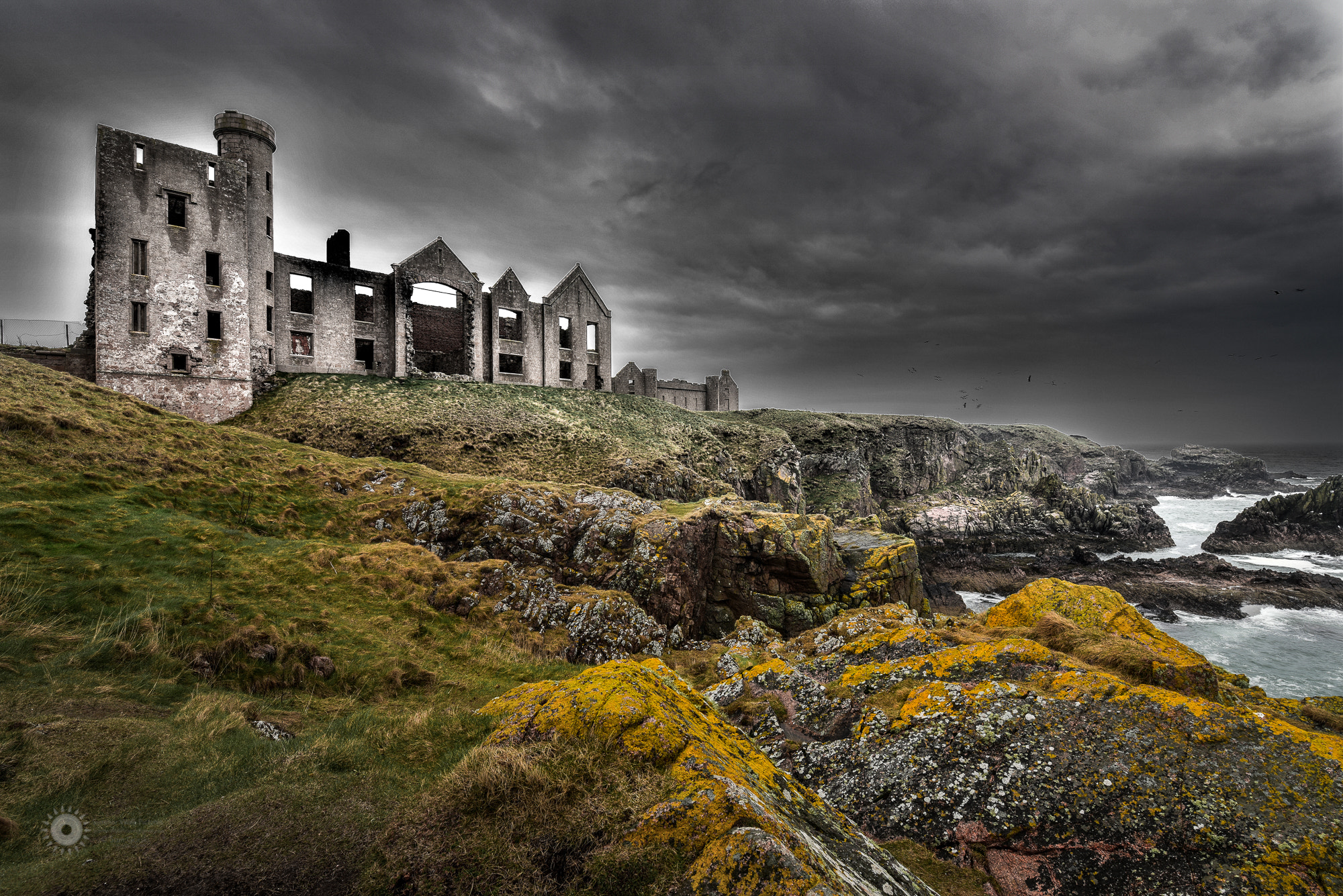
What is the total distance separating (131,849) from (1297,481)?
628 ft

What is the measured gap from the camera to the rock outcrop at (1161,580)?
36375 millimetres

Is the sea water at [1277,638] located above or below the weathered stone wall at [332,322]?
below

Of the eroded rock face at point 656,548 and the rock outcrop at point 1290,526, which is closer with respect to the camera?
the eroded rock face at point 656,548

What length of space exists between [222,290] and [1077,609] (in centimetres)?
4087

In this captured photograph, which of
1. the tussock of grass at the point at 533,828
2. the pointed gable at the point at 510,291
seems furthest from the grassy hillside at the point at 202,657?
the pointed gable at the point at 510,291

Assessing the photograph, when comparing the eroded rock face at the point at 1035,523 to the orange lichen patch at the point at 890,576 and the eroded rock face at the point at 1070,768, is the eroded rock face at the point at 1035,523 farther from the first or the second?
the eroded rock face at the point at 1070,768

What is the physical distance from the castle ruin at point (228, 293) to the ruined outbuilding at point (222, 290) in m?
0.06

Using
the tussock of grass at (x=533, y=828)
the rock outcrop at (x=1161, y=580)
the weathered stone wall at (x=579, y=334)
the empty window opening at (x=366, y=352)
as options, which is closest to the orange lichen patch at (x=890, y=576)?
the tussock of grass at (x=533, y=828)

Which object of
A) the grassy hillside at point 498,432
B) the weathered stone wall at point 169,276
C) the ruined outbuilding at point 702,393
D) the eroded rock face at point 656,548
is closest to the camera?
the eroded rock face at point 656,548

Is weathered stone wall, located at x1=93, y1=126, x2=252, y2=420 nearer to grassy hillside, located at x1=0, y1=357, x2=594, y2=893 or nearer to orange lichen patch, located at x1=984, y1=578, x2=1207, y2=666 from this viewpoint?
grassy hillside, located at x1=0, y1=357, x2=594, y2=893

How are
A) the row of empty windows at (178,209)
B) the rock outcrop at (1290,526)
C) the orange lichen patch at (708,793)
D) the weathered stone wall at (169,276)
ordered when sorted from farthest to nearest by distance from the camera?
the rock outcrop at (1290,526) → the row of empty windows at (178,209) → the weathered stone wall at (169,276) → the orange lichen patch at (708,793)

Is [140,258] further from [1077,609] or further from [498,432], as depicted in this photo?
[1077,609]

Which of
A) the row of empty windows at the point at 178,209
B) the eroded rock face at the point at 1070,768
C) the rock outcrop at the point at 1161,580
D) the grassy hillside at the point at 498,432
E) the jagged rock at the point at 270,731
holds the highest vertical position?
the row of empty windows at the point at 178,209

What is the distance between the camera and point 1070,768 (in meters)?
5.97
